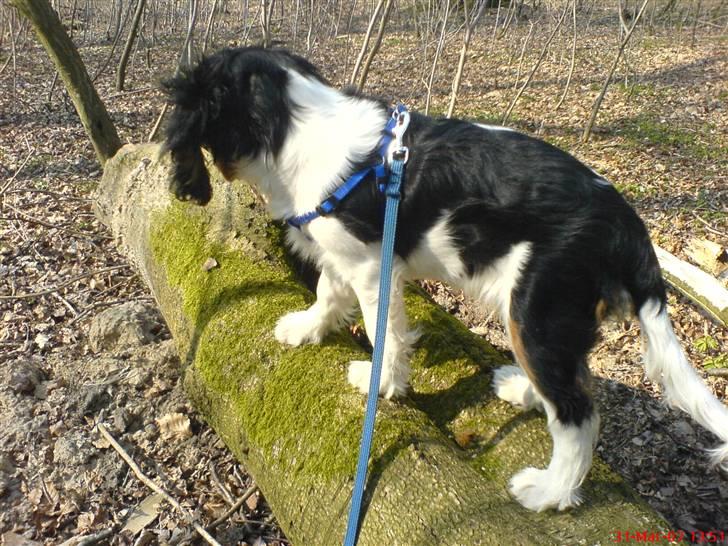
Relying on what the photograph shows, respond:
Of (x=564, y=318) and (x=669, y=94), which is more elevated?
(x=564, y=318)

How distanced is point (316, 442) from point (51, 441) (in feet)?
6.39

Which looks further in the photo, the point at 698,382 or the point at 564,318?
the point at 564,318

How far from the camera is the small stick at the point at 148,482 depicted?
2830 mm

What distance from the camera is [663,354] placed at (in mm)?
2234

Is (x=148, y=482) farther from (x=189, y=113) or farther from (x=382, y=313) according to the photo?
(x=189, y=113)

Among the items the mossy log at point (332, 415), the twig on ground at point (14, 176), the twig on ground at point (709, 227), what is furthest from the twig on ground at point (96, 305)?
the twig on ground at point (709, 227)

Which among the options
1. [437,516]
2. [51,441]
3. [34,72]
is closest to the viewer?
[437,516]

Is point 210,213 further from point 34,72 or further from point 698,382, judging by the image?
point 34,72

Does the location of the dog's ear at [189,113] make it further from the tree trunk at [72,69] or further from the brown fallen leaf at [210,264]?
the tree trunk at [72,69]

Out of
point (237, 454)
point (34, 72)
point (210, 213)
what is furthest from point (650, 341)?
point (34, 72)

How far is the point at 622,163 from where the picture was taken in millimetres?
7355

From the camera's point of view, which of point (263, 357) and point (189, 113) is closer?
point (189, 113)

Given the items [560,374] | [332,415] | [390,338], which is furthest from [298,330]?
[560,374]

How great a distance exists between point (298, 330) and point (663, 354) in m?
1.79
